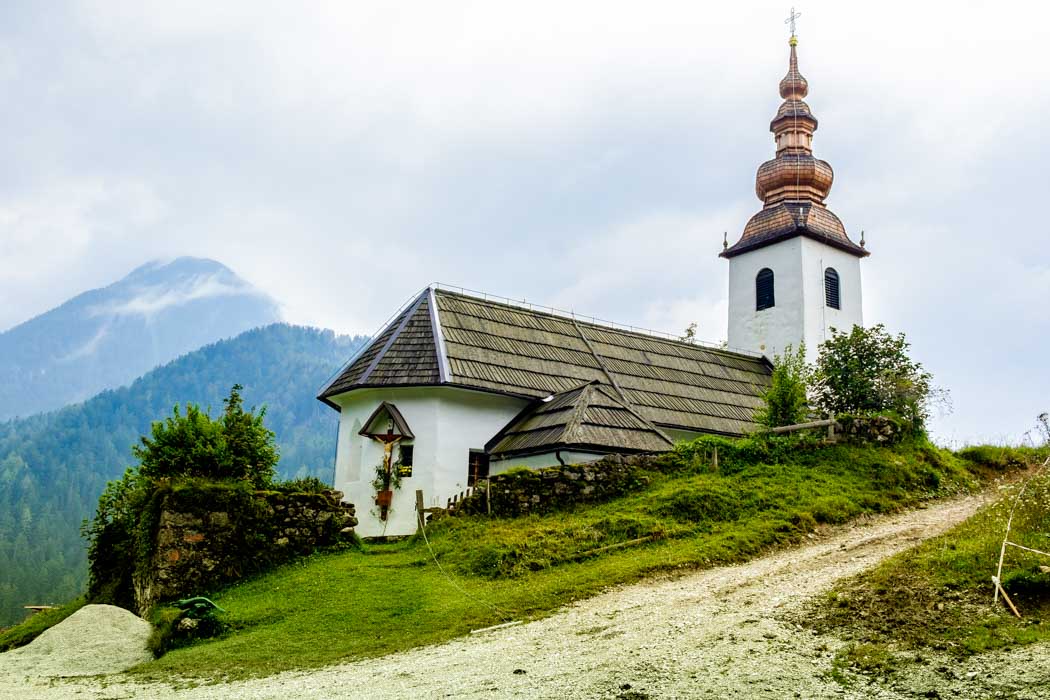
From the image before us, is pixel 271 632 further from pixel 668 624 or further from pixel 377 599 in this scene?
pixel 668 624

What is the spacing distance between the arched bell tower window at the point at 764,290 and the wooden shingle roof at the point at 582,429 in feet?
49.6

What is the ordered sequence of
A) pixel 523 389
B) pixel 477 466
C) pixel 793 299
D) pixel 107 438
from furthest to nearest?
1. pixel 107 438
2. pixel 793 299
3. pixel 523 389
4. pixel 477 466

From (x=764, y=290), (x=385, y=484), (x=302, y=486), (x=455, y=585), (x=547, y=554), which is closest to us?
(x=455, y=585)

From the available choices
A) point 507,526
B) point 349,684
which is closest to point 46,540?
point 507,526

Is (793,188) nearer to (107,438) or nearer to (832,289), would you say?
(832,289)

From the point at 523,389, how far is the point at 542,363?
2103mm

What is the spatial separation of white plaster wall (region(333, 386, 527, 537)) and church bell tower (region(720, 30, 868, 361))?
51.5 feet

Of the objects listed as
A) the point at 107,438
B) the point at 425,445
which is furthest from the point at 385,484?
the point at 107,438

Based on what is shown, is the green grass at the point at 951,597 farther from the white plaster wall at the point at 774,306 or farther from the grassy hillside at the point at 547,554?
the white plaster wall at the point at 774,306

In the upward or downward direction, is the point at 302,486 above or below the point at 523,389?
below

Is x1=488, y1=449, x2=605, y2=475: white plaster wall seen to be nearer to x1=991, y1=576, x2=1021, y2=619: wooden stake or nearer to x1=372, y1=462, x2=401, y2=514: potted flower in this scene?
x1=372, y1=462, x2=401, y2=514: potted flower

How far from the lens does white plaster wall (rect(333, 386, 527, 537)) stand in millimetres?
23453

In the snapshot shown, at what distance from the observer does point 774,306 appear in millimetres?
37375

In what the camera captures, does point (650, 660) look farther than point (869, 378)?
No
